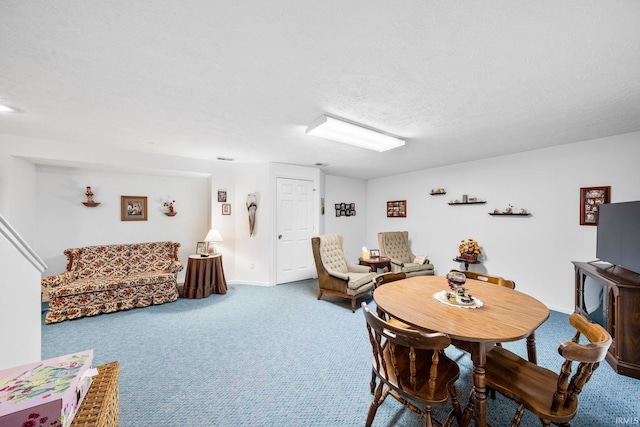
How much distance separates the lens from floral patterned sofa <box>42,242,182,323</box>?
307 centimetres

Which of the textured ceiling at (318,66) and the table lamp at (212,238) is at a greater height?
the textured ceiling at (318,66)

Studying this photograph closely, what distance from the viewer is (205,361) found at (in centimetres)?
222

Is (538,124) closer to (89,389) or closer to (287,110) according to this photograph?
(287,110)

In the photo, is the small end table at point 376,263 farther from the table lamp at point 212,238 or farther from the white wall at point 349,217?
the table lamp at point 212,238

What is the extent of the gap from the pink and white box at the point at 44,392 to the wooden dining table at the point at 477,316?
4.89 ft

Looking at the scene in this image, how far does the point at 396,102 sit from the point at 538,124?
179cm

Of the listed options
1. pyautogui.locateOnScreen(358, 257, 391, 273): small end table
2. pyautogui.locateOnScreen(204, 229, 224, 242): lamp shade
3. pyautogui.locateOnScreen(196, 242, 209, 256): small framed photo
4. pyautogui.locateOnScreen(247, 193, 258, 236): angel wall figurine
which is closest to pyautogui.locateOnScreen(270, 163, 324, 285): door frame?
pyautogui.locateOnScreen(247, 193, 258, 236): angel wall figurine

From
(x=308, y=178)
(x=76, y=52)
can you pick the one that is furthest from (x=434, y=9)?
(x=308, y=178)

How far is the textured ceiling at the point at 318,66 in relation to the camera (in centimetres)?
119

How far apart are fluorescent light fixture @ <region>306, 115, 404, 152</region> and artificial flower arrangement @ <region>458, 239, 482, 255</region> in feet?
7.76

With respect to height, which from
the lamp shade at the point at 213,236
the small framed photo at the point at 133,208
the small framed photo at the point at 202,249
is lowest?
the small framed photo at the point at 202,249

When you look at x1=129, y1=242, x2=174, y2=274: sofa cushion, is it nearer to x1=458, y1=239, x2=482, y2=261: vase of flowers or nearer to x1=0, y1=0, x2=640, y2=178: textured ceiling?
x1=0, y1=0, x2=640, y2=178: textured ceiling

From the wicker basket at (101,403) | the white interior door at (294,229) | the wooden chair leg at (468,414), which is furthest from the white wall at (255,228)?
the wooden chair leg at (468,414)

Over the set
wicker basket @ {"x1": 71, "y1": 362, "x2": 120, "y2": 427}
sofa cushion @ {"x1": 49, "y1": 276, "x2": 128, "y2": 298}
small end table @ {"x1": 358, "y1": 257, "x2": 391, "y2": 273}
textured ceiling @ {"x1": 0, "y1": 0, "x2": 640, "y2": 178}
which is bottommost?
sofa cushion @ {"x1": 49, "y1": 276, "x2": 128, "y2": 298}
